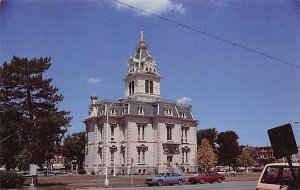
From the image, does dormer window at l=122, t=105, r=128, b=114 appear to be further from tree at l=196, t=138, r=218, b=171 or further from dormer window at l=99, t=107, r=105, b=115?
tree at l=196, t=138, r=218, b=171

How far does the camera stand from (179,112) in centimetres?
8025

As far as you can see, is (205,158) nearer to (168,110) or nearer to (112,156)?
(168,110)

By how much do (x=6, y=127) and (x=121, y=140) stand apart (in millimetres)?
36265

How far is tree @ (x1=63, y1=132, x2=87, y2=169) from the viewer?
9938 centimetres

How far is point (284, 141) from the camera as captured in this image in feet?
22.1

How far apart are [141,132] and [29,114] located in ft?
115

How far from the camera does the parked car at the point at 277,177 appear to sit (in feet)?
29.4

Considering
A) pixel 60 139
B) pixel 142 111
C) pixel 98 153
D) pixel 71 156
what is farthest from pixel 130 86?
pixel 60 139

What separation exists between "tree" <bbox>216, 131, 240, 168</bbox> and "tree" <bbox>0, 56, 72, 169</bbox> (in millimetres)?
64050

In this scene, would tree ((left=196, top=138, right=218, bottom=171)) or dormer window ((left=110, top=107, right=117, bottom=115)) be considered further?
tree ((left=196, top=138, right=218, bottom=171))

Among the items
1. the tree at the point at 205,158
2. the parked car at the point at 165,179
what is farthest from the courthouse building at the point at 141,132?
the parked car at the point at 165,179

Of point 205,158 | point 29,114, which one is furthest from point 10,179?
point 205,158

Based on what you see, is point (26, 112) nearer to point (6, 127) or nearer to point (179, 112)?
point (6, 127)

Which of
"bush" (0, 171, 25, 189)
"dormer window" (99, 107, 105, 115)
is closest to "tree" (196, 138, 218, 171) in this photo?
"dormer window" (99, 107, 105, 115)
